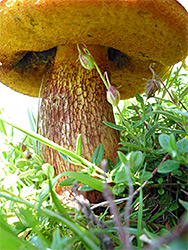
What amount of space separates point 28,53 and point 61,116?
390 millimetres

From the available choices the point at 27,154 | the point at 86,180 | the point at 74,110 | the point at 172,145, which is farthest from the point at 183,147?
the point at 27,154

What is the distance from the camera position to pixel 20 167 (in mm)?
813

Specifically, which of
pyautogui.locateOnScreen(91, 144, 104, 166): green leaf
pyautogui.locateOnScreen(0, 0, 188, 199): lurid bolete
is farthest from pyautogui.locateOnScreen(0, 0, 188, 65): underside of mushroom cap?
pyautogui.locateOnScreen(91, 144, 104, 166): green leaf

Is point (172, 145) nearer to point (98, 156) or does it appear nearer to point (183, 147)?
point (183, 147)

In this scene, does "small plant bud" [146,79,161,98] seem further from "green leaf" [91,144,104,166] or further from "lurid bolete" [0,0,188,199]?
"green leaf" [91,144,104,166]

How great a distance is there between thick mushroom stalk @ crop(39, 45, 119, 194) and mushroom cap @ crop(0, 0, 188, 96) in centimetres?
9

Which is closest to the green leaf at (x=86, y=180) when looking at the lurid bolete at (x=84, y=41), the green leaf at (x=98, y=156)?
the green leaf at (x=98, y=156)

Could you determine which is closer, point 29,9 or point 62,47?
point 29,9

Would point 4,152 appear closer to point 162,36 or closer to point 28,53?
point 28,53

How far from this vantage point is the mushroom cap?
2.20 ft

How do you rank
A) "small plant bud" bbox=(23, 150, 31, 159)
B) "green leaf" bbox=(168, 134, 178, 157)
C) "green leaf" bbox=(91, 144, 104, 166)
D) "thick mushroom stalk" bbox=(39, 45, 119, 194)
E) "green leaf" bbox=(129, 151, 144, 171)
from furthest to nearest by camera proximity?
"small plant bud" bbox=(23, 150, 31, 159) → "thick mushroom stalk" bbox=(39, 45, 119, 194) → "green leaf" bbox=(91, 144, 104, 166) → "green leaf" bbox=(129, 151, 144, 171) → "green leaf" bbox=(168, 134, 178, 157)

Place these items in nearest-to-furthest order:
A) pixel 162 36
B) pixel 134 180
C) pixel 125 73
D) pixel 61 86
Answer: pixel 134 180 → pixel 162 36 → pixel 61 86 → pixel 125 73

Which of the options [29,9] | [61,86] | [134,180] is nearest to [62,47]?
[61,86]

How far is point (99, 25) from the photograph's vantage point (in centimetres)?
75
